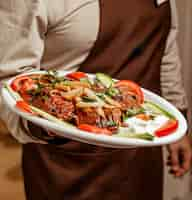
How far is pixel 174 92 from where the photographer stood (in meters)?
1.25

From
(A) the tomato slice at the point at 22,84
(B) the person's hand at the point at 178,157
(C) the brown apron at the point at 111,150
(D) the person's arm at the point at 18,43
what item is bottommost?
(B) the person's hand at the point at 178,157

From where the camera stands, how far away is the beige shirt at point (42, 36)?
2.88 ft

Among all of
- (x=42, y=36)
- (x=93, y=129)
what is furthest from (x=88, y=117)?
(x=42, y=36)

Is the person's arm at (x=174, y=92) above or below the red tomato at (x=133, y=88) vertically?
below

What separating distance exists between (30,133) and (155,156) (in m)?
0.46

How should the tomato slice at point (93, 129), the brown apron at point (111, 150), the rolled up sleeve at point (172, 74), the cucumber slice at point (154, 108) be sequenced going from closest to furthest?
1. the tomato slice at point (93, 129)
2. the cucumber slice at point (154, 108)
3. the brown apron at point (111, 150)
4. the rolled up sleeve at point (172, 74)

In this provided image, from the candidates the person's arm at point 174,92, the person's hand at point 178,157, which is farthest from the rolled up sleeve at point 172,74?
the person's hand at point 178,157

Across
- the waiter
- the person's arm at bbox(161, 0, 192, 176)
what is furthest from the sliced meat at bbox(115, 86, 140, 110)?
the person's arm at bbox(161, 0, 192, 176)

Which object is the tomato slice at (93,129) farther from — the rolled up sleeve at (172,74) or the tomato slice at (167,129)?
the rolled up sleeve at (172,74)

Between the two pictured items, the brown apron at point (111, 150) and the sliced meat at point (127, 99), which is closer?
the sliced meat at point (127, 99)

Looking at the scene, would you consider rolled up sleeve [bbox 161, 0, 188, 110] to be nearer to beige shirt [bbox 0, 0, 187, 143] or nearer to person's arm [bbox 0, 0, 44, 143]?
beige shirt [bbox 0, 0, 187, 143]

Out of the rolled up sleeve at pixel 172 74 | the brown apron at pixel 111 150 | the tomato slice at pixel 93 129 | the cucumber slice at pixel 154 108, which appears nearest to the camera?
the tomato slice at pixel 93 129

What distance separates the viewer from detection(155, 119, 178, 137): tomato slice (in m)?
0.79

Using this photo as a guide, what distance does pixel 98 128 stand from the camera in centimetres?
77
